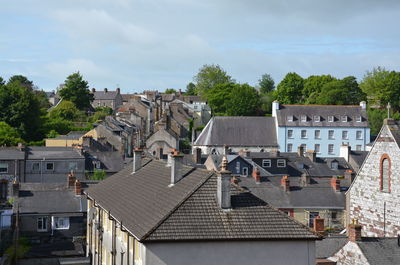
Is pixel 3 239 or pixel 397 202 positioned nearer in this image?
pixel 397 202

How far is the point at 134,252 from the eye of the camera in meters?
24.6

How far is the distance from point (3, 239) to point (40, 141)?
140 feet

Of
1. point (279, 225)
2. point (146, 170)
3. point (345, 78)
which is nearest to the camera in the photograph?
point (279, 225)

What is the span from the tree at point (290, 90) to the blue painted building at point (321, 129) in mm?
35906

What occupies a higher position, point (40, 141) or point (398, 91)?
point (398, 91)

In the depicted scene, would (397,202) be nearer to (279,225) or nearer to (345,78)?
(279,225)

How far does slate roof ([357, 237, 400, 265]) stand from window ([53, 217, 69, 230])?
24330 millimetres

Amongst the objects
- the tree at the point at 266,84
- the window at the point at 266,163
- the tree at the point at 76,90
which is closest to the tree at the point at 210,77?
the tree at the point at 266,84

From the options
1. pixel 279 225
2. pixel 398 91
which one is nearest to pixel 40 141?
pixel 279 225

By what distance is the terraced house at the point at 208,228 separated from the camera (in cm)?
2219

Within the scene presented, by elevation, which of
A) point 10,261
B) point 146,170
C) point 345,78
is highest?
point 345,78

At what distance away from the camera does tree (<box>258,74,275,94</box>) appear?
558ft

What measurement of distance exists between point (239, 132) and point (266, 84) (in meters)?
80.1

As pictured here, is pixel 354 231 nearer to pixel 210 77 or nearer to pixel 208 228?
pixel 208 228
